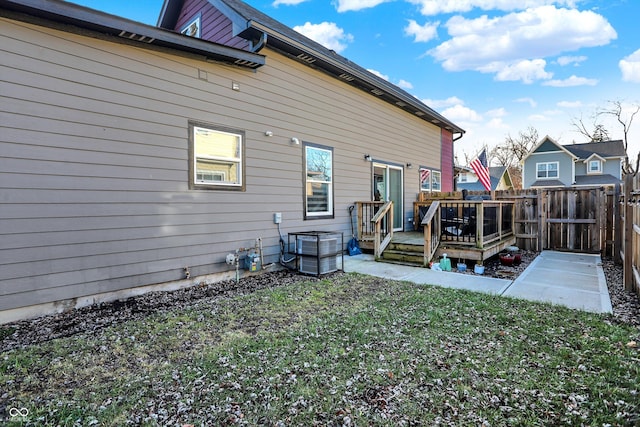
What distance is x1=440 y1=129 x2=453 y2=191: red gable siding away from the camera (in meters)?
12.4

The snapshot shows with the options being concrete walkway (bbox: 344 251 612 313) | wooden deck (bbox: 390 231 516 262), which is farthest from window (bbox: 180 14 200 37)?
wooden deck (bbox: 390 231 516 262)

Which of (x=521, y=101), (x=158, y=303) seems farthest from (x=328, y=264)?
(x=521, y=101)

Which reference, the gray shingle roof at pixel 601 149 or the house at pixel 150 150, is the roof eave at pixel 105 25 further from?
the gray shingle roof at pixel 601 149

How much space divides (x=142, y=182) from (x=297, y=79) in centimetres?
381

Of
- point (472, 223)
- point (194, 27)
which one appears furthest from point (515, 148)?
point (194, 27)

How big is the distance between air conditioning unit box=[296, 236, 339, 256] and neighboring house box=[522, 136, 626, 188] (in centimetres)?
2490

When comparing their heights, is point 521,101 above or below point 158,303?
above

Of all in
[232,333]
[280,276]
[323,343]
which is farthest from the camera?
[280,276]

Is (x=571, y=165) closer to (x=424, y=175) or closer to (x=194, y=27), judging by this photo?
(x=424, y=175)

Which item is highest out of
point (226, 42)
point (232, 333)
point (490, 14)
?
point (490, 14)

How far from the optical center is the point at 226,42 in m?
6.42

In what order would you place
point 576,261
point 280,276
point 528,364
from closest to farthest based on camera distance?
point 528,364 < point 280,276 < point 576,261

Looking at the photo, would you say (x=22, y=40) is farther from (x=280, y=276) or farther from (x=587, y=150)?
(x=587, y=150)

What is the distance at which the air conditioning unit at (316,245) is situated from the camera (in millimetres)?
5711
